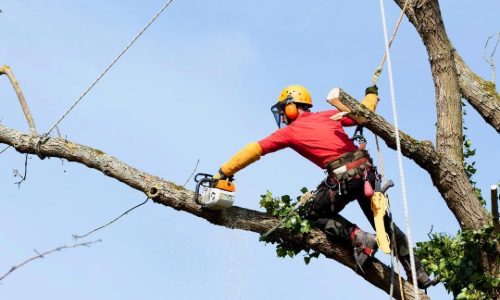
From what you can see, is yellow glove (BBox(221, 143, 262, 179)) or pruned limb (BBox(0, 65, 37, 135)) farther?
pruned limb (BBox(0, 65, 37, 135))

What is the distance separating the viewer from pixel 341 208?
22.4ft

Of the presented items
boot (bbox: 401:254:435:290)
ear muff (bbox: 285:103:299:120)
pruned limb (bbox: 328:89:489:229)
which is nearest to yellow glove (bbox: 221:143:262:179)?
ear muff (bbox: 285:103:299:120)

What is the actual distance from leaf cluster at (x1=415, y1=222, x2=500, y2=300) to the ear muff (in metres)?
1.63

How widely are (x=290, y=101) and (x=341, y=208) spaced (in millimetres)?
1081

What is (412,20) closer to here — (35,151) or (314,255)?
(314,255)

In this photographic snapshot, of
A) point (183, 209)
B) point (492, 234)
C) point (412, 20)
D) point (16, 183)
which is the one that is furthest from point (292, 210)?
point (16, 183)

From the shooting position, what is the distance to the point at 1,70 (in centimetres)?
846

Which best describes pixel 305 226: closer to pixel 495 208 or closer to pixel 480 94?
pixel 495 208

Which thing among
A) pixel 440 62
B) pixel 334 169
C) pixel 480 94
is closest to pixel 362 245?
pixel 334 169

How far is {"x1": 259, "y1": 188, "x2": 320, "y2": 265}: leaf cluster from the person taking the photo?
680cm

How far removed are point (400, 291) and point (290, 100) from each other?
6.26 ft

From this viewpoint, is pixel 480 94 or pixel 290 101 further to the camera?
pixel 480 94

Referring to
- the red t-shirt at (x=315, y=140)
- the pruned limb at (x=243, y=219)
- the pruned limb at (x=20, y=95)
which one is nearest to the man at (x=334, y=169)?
the red t-shirt at (x=315, y=140)

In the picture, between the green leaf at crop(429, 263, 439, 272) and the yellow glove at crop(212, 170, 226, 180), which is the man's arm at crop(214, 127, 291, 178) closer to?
the yellow glove at crop(212, 170, 226, 180)
